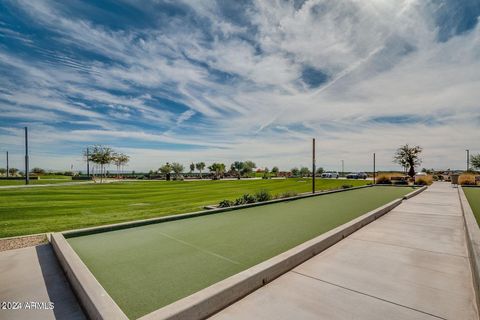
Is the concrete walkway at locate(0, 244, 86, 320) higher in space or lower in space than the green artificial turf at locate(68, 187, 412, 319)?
lower

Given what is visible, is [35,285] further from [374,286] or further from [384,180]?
[384,180]

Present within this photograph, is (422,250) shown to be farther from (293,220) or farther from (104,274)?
(104,274)

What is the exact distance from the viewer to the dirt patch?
603 cm

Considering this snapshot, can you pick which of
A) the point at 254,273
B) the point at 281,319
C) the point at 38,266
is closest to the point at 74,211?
the point at 38,266

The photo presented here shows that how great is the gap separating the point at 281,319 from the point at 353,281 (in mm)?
1720

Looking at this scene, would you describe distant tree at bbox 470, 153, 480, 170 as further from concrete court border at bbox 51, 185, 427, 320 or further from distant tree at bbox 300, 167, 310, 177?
concrete court border at bbox 51, 185, 427, 320

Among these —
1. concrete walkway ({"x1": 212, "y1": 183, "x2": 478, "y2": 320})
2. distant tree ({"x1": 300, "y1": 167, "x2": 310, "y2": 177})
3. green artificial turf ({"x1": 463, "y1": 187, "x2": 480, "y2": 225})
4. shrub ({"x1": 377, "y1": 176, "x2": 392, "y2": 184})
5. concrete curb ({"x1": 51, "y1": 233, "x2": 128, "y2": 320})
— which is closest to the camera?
concrete curb ({"x1": 51, "y1": 233, "x2": 128, "y2": 320})

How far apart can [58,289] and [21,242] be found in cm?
375

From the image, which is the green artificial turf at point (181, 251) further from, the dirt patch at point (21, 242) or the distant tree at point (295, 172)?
the distant tree at point (295, 172)

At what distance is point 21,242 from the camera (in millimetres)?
6320

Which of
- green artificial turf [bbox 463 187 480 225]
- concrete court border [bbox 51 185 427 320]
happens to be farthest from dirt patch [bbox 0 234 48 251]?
green artificial turf [bbox 463 187 480 225]

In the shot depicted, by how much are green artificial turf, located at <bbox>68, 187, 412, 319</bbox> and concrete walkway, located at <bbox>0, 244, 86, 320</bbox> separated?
496 mm

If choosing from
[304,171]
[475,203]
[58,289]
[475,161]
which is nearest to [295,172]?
[304,171]

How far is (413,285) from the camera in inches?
154
